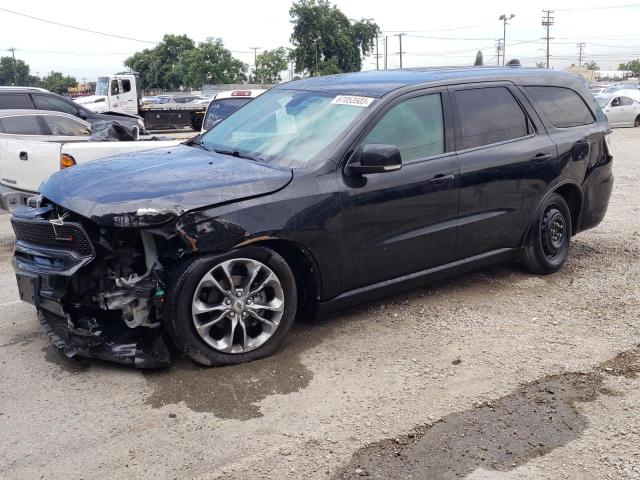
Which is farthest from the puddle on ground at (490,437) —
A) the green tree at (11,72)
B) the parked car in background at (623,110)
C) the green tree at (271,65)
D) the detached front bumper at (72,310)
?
the green tree at (11,72)

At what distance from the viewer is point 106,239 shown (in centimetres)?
387

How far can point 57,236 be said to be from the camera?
3.96m

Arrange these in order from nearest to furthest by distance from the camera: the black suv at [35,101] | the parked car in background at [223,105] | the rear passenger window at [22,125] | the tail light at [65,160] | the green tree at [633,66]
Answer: the tail light at [65,160] < the rear passenger window at [22,125] < the parked car in background at [223,105] < the black suv at [35,101] < the green tree at [633,66]

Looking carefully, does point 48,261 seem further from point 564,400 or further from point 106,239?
point 564,400

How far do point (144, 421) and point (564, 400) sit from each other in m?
2.27

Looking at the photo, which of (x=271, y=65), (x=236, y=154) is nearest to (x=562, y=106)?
(x=236, y=154)

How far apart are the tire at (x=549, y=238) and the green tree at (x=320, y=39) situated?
66315 millimetres

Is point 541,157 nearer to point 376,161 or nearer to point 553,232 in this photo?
point 553,232

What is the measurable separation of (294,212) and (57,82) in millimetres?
114371

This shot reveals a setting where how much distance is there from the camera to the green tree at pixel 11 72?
4461 inches

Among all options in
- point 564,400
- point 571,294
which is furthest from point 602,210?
point 564,400

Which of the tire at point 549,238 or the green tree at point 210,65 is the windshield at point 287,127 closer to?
the tire at point 549,238

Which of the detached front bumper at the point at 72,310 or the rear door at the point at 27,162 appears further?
the rear door at the point at 27,162

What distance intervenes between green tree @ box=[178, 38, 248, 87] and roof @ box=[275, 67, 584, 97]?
258ft
